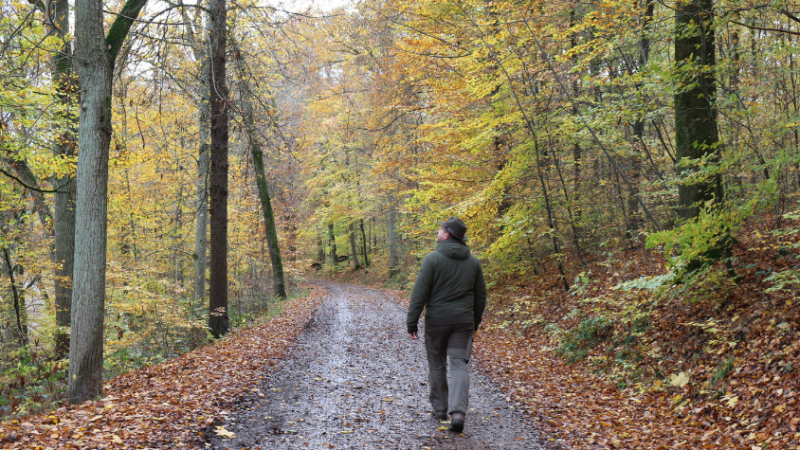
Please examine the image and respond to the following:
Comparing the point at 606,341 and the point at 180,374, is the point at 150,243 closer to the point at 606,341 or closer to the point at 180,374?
the point at 180,374

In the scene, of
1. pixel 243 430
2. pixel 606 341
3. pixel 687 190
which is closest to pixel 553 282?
pixel 606 341

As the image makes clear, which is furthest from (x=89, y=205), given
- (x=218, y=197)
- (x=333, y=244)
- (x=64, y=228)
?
(x=333, y=244)

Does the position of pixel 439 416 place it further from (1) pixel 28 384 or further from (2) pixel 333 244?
(2) pixel 333 244

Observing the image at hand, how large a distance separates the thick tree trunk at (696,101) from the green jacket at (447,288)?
3.66m

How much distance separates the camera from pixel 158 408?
5.05m

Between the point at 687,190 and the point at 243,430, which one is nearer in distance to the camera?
the point at 243,430

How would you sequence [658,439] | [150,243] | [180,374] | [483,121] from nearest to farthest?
[658,439]
[180,374]
[483,121]
[150,243]

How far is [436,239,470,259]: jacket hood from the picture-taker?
17.4ft

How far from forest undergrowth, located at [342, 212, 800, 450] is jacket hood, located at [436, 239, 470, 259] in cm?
212

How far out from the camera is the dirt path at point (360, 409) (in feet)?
15.3

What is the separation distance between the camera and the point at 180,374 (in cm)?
681

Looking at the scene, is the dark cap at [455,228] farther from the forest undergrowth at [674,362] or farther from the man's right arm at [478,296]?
the forest undergrowth at [674,362]

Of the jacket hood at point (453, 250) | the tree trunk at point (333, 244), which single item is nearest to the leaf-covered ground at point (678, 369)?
the jacket hood at point (453, 250)

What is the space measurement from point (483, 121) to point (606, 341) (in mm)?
5998
